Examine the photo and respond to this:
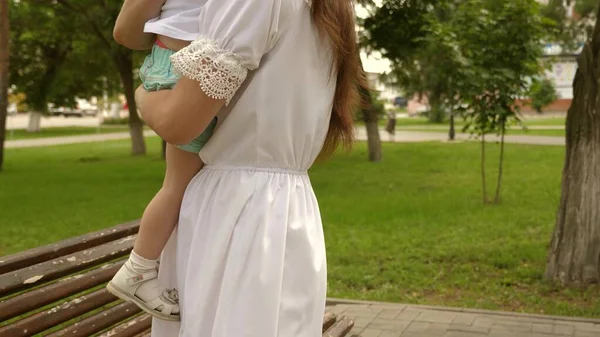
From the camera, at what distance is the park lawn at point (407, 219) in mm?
6793

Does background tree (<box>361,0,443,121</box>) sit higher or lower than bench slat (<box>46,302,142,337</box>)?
higher

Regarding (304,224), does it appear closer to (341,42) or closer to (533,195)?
(341,42)

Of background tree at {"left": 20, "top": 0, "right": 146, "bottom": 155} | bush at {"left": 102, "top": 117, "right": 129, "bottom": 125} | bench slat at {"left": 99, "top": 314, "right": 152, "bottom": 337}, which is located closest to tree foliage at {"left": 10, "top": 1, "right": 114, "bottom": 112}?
background tree at {"left": 20, "top": 0, "right": 146, "bottom": 155}

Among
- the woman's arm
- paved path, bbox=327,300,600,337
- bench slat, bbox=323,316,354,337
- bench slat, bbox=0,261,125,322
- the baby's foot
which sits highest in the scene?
the woman's arm

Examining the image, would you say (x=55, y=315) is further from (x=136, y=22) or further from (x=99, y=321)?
(x=136, y=22)

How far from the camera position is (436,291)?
6.76 m

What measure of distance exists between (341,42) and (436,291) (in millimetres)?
5165

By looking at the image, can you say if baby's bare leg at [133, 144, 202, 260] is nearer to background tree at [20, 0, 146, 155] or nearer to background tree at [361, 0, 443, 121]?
background tree at [361, 0, 443, 121]

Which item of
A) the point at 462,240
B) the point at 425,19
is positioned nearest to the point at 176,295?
the point at 462,240

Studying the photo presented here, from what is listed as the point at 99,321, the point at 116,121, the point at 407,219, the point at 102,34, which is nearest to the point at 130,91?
the point at 102,34

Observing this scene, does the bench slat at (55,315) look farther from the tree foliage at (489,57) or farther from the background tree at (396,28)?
→ the background tree at (396,28)

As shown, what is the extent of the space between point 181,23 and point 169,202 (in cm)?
42

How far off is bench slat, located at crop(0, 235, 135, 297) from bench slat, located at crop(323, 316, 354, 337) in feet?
3.30

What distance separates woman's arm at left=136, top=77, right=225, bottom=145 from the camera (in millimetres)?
1686
